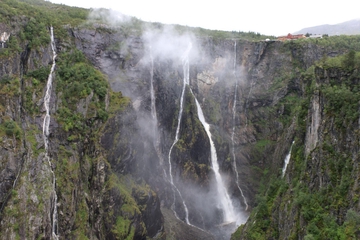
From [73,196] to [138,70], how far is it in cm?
2392

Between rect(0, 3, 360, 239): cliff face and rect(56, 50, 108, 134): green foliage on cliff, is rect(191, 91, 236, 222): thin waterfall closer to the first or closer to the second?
rect(0, 3, 360, 239): cliff face

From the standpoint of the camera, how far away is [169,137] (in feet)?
173

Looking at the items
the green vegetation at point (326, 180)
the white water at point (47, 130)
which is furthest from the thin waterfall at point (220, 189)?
the white water at point (47, 130)

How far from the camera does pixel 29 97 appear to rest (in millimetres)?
37781

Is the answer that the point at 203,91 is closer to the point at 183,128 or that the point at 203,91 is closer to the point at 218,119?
the point at 218,119

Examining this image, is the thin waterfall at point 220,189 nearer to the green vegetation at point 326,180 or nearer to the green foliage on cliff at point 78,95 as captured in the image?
the green vegetation at point 326,180

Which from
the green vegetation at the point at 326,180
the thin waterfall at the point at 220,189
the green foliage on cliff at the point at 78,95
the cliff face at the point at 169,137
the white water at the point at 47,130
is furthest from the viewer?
the thin waterfall at the point at 220,189

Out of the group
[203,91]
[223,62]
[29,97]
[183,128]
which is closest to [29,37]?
[29,97]

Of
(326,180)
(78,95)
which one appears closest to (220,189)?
(78,95)

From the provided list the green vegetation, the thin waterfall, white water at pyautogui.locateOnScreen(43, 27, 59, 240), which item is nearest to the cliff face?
the green vegetation

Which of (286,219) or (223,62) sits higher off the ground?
(223,62)

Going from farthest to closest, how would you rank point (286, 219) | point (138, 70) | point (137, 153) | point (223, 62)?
1. point (223, 62)
2. point (138, 70)
3. point (137, 153)
4. point (286, 219)

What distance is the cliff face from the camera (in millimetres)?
30125

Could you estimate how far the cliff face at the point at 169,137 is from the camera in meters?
30.1
